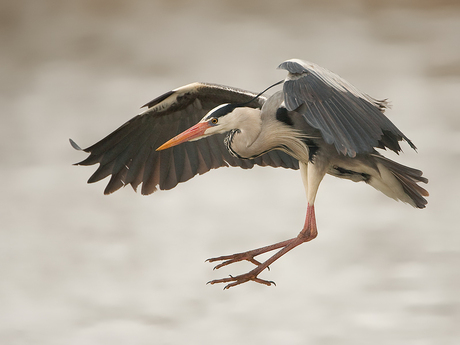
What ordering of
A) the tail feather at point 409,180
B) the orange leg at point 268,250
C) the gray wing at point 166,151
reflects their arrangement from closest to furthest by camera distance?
the orange leg at point 268,250, the tail feather at point 409,180, the gray wing at point 166,151

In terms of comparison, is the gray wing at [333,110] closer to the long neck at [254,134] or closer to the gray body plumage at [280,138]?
the gray body plumage at [280,138]

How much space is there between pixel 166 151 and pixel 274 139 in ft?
3.42

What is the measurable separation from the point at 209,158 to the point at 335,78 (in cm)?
127

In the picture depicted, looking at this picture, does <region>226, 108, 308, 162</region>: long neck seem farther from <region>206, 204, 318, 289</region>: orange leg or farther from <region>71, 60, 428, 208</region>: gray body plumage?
<region>206, 204, 318, 289</region>: orange leg

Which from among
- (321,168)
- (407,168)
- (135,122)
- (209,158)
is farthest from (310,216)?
(135,122)

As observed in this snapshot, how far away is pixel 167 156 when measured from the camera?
4.11 m

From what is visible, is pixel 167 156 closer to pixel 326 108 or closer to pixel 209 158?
pixel 209 158

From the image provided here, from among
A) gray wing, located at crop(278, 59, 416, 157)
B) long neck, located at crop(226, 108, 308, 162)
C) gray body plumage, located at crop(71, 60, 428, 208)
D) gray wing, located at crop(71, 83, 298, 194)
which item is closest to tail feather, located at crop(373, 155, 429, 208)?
gray body plumage, located at crop(71, 60, 428, 208)

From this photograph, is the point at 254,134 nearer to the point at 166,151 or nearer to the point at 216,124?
the point at 216,124

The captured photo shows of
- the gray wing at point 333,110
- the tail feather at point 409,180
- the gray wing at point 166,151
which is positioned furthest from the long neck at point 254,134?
the gray wing at point 166,151

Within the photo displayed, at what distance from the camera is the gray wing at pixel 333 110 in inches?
111

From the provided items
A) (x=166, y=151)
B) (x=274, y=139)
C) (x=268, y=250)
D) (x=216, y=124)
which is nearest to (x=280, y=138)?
(x=274, y=139)

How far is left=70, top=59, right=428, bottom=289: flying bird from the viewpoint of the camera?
2.91m

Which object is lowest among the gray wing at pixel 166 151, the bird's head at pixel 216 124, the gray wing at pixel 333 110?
the gray wing at pixel 333 110
